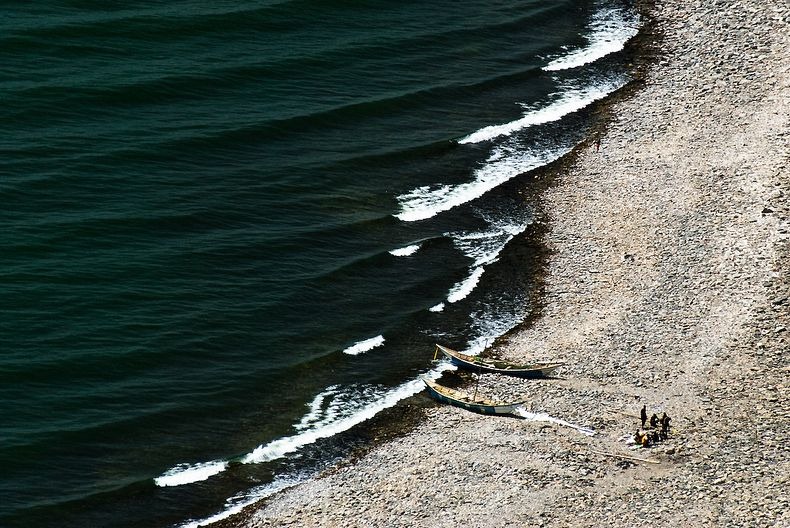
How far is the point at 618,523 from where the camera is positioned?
45.4 meters

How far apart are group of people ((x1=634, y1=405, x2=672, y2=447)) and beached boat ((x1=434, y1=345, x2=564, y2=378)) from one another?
5907 millimetres

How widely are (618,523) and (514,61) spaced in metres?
44.3

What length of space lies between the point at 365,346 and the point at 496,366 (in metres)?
6.88

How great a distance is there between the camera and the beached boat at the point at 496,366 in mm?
54750

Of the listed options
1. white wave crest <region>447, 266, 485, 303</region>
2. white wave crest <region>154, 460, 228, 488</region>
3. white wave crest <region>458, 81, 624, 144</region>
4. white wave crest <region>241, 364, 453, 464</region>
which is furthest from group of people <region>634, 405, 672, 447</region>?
white wave crest <region>458, 81, 624, 144</region>

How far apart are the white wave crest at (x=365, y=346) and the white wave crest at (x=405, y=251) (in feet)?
23.0

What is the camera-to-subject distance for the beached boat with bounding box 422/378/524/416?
52.8 metres

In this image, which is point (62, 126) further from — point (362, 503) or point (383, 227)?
point (362, 503)

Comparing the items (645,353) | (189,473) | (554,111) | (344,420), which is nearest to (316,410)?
(344,420)

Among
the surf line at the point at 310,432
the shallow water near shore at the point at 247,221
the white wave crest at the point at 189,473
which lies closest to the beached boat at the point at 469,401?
the surf line at the point at 310,432

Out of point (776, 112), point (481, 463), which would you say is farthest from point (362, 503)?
point (776, 112)

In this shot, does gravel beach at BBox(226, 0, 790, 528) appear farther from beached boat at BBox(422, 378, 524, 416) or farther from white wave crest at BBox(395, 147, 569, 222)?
white wave crest at BBox(395, 147, 569, 222)

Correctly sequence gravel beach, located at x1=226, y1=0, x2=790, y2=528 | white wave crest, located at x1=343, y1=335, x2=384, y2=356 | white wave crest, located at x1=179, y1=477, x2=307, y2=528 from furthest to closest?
white wave crest, located at x1=343, y1=335, x2=384, y2=356
white wave crest, located at x1=179, y1=477, x2=307, y2=528
gravel beach, located at x1=226, y1=0, x2=790, y2=528

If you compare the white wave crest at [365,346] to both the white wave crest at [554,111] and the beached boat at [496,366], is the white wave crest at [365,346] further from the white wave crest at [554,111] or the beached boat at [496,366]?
the white wave crest at [554,111]
